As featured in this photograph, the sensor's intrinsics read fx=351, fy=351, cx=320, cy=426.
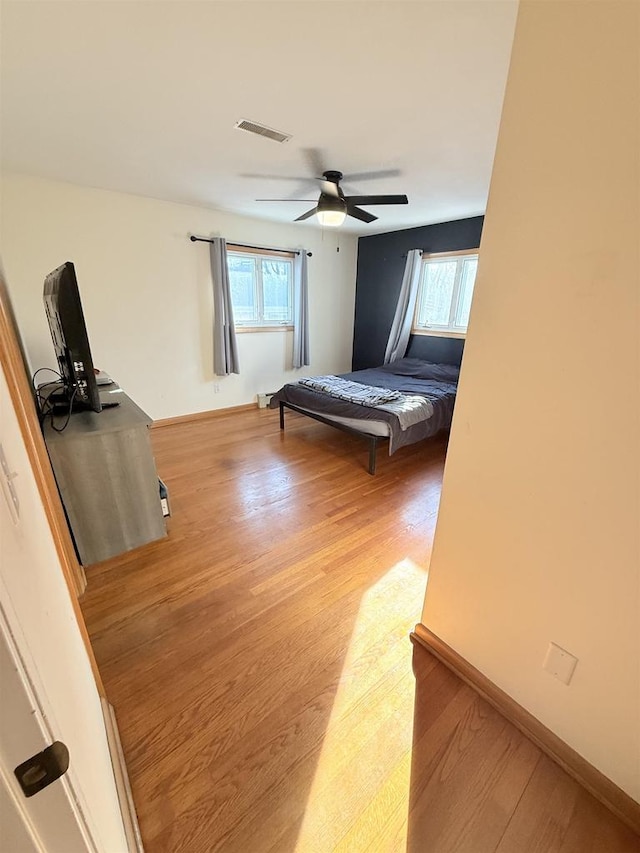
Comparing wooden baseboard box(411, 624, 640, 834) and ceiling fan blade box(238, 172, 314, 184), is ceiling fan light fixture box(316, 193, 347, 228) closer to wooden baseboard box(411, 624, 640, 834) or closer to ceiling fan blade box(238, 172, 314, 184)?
ceiling fan blade box(238, 172, 314, 184)

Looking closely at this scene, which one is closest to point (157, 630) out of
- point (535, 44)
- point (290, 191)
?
point (535, 44)

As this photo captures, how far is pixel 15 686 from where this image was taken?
34 cm

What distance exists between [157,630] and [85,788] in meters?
1.13

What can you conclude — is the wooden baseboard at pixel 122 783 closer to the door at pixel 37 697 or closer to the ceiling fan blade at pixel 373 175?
the door at pixel 37 697

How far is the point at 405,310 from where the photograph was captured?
468 cm

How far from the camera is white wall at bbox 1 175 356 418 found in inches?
119

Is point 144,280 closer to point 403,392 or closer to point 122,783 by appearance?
point 403,392

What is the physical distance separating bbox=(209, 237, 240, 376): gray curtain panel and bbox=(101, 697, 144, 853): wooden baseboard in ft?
11.5

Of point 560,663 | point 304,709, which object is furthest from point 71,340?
point 560,663

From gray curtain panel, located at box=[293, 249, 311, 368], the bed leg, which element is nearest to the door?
the bed leg

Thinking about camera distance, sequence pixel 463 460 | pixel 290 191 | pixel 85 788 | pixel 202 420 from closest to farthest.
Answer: pixel 85 788 < pixel 463 460 < pixel 290 191 < pixel 202 420

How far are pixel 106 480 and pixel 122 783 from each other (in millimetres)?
1247

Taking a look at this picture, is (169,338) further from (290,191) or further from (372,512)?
(372,512)

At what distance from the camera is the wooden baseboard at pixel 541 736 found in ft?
3.28
